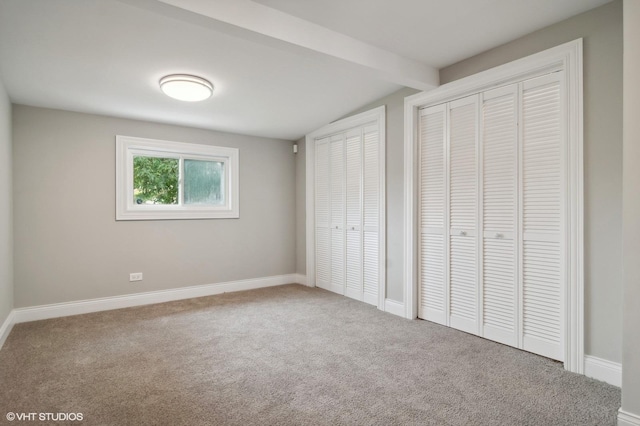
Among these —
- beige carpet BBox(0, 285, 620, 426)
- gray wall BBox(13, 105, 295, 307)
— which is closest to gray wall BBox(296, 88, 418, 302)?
beige carpet BBox(0, 285, 620, 426)

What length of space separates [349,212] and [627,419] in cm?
325

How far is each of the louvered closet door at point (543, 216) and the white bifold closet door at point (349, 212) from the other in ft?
5.27

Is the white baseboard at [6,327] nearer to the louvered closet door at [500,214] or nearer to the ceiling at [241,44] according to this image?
the ceiling at [241,44]

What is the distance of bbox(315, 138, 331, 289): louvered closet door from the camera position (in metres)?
4.97

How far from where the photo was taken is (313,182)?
523 cm

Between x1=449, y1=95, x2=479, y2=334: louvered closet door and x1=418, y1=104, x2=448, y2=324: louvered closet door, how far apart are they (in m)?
0.09

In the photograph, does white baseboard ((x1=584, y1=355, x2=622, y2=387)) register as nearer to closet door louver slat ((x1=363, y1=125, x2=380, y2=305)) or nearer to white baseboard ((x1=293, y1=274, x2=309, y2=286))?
closet door louver slat ((x1=363, y1=125, x2=380, y2=305))

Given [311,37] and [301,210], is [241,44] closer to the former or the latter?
[311,37]

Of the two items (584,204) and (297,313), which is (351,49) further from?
(297,313)

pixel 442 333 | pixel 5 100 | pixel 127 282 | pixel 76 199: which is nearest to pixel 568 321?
pixel 442 333

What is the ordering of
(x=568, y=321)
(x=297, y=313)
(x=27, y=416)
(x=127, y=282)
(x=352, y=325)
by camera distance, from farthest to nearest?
(x=127, y=282)
(x=297, y=313)
(x=352, y=325)
(x=568, y=321)
(x=27, y=416)

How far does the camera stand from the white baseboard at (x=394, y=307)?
3.72m

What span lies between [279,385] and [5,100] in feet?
11.8

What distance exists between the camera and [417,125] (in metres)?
3.63
